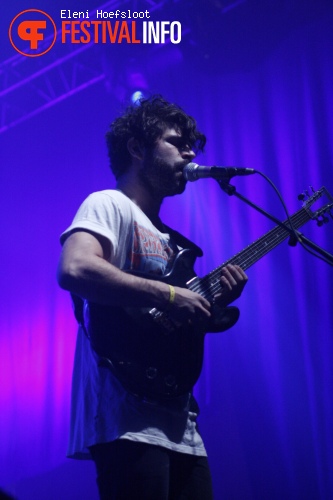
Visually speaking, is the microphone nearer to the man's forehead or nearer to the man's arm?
the man's forehead

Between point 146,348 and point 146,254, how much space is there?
1.16 feet

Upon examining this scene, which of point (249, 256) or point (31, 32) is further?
point (31, 32)

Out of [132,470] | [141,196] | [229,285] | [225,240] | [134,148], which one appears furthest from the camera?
[225,240]

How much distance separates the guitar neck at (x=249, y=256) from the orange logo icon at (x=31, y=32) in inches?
85.6

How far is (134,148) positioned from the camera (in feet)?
7.46

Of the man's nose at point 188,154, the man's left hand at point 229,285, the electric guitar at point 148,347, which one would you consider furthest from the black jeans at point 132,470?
the man's nose at point 188,154

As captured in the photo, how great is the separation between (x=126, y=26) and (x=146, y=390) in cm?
278

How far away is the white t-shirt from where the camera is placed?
1.57m

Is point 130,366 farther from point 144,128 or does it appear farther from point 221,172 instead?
point 144,128

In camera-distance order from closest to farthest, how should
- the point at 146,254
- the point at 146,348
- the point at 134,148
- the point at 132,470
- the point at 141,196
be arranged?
1. the point at 132,470
2. the point at 146,348
3. the point at 146,254
4. the point at 141,196
5. the point at 134,148

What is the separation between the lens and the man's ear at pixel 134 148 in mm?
2250

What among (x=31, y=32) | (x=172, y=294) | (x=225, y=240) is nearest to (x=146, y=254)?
(x=172, y=294)

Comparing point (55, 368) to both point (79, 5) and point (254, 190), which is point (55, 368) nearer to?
point (254, 190)

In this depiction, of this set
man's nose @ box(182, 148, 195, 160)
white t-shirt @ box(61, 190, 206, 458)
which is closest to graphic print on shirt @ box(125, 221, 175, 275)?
white t-shirt @ box(61, 190, 206, 458)
